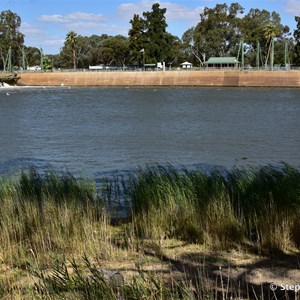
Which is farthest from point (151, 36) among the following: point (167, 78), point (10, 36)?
point (10, 36)

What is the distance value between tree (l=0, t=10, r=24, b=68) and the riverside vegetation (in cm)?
13047

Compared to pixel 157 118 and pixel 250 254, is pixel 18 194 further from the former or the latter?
pixel 157 118

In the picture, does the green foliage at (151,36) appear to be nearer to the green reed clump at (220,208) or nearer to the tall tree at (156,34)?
the tall tree at (156,34)

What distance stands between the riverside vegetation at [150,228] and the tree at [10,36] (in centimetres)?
13047

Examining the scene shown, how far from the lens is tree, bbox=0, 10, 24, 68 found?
131500mm

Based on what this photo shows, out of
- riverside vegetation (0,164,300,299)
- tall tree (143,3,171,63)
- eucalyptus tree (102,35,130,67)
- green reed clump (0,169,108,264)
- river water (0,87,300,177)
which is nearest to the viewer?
riverside vegetation (0,164,300,299)

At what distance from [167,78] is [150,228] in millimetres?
91339

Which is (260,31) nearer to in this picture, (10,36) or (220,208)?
(10,36)

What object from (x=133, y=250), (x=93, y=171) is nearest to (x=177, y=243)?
(x=133, y=250)

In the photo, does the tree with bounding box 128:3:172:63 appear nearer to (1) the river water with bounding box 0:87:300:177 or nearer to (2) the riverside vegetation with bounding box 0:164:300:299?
(1) the river water with bounding box 0:87:300:177

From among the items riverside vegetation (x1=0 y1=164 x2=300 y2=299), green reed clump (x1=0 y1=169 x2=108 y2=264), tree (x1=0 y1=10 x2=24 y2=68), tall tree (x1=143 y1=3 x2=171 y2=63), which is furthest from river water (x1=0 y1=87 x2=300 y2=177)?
tree (x1=0 y1=10 x2=24 y2=68)

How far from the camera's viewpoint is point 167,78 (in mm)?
97312

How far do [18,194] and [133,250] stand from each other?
286 cm

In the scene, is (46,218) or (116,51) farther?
(116,51)
